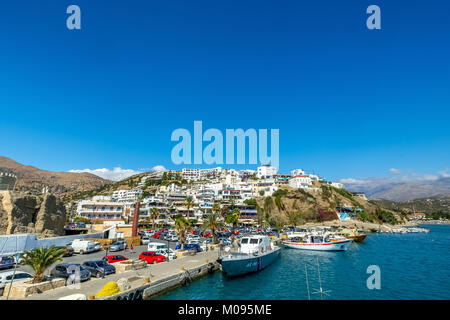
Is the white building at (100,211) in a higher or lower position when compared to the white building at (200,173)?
lower

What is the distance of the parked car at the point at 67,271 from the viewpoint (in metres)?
19.9

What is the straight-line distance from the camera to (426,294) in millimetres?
→ 23734

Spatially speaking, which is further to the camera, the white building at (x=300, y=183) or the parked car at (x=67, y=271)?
the white building at (x=300, y=183)

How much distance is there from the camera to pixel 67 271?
20094 mm

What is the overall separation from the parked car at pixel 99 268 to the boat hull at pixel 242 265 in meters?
11.0

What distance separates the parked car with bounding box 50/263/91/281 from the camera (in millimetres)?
19875

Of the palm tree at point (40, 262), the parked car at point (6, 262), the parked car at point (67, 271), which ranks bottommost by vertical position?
the parked car at point (6, 262)

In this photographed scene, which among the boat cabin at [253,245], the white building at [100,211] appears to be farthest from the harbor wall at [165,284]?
the white building at [100,211]

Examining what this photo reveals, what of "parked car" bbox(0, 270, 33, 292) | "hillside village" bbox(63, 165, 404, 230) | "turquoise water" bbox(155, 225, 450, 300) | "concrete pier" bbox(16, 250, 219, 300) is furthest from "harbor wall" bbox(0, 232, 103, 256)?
"hillside village" bbox(63, 165, 404, 230)

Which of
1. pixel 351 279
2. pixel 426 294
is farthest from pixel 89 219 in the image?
pixel 426 294

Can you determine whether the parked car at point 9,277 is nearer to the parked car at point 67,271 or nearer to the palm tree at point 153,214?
the parked car at point 67,271

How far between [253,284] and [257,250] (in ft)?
19.6

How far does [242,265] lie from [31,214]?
33203mm

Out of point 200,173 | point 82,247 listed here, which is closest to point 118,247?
point 82,247
